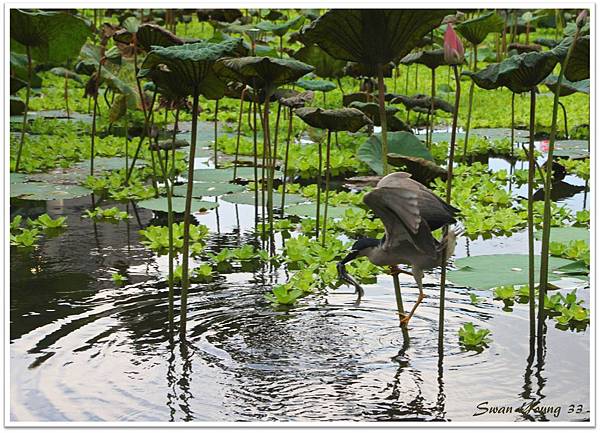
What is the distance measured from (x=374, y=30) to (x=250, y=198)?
2927 millimetres

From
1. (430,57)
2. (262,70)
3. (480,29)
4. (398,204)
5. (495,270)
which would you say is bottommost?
(495,270)

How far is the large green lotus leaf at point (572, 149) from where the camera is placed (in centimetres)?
728

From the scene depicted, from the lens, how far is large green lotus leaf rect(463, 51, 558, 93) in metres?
3.05

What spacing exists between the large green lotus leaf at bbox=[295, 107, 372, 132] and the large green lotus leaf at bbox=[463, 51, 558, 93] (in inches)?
38.0

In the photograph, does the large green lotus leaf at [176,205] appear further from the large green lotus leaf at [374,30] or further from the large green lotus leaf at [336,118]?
the large green lotus leaf at [374,30]

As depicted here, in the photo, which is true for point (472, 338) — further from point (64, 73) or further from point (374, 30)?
point (64, 73)

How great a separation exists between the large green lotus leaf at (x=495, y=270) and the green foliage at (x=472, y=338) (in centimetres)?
46

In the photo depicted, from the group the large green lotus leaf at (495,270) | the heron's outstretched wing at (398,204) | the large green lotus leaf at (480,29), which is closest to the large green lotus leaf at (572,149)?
the large green lotus leaf at (480,29)

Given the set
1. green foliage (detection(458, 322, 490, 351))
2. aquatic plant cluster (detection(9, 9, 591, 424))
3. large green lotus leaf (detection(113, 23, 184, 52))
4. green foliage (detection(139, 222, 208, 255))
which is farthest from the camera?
green foliage (detection(139, 222, 208, 255))

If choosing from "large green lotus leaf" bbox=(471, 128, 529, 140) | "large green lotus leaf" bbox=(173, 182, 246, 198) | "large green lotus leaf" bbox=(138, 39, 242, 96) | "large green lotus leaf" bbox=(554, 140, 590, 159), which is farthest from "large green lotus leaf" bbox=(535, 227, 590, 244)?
"large green lotus leaf" bbox=(471, 128, 529, 140)

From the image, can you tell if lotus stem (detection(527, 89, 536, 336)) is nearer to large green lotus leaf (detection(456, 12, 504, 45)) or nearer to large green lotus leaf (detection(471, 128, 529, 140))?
large green lotus leaf (detection(456, 12, 504, 45))

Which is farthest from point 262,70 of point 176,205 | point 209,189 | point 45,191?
point 45,191

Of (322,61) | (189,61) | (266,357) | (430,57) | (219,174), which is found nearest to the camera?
(189,61)

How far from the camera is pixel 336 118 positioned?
13.8ft
